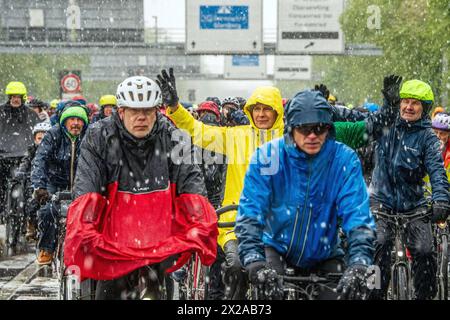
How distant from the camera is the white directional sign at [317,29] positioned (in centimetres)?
3300

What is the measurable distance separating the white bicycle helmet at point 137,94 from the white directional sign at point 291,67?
180 feet

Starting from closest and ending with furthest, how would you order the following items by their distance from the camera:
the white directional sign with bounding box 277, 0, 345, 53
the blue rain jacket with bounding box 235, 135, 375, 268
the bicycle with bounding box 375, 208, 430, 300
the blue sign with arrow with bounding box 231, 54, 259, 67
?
the blue rain jacket with bounding box 235, 135, 375, 268 < the bicycle with bounding box 375, 208, 430, 300 < the white directional sign with bounding box 277, 0, 345, 53 < the blue sign with arrow with bounding box 231, 54, 259, 67

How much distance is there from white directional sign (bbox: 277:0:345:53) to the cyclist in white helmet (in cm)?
2662

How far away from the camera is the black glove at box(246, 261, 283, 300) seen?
5.46m

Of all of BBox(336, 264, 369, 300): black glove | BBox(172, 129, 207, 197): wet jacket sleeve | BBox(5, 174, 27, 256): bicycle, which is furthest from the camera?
BBox(5, 174, 27, 256): bicycle

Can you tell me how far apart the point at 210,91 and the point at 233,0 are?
50.2 m

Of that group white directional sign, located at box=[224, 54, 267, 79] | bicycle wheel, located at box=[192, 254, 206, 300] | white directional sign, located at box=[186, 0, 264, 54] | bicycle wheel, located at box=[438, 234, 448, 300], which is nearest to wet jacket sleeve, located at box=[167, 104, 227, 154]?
bicycle wheel, located at box=[192, 254, 206, 300]

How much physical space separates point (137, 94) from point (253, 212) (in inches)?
43.7

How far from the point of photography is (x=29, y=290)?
38.6ft

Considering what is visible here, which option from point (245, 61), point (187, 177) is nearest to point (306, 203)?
point (187, 177)

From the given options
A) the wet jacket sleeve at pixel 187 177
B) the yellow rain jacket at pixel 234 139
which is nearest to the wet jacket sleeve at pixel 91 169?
the wet jacket sleeve at pixel 187 177

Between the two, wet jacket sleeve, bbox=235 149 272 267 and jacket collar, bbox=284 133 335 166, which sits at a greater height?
jacket collar, bbox=284 133 335 166

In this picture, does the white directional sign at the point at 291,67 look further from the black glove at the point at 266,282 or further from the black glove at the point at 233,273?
the black glove at the point at 266,282

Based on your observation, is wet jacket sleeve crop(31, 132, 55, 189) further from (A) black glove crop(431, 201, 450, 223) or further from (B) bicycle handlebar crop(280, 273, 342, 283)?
(B) bicycle handlebar crop(280, 273, 342, 283)
